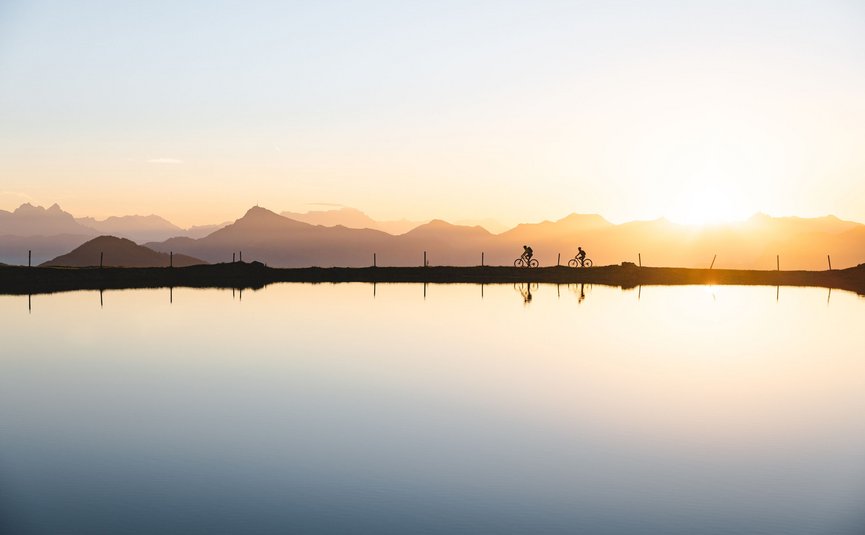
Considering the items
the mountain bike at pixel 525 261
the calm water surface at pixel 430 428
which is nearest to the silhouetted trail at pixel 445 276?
the mountain bike at pixel 525 261

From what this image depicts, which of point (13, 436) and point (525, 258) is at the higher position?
point (525, 258)

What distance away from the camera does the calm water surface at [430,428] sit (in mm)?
13977

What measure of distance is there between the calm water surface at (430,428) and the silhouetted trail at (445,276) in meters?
35.0

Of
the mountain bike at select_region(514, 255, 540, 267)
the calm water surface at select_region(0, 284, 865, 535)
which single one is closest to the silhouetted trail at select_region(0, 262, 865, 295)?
the mountain bike at select_region(514, 255, 540, 267)

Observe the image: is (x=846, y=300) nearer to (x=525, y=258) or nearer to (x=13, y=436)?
(x=525, y=258)

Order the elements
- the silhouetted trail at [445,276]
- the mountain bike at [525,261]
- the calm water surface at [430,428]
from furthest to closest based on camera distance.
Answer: the mountain bike at [525,261]
the silhouetted trail at [445,276]
the calm water surface at [430,428]

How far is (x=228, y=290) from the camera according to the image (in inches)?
2813

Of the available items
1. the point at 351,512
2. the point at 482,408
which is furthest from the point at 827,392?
the point at 351,512

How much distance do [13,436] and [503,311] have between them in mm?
35986

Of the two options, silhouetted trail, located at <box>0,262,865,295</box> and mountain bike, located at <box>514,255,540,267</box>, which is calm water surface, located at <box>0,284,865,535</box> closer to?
silhouetted trail, located at <box>0,262,865,295</box>

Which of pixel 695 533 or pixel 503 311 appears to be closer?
pixel 695 533

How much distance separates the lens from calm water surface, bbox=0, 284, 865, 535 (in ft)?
45.9

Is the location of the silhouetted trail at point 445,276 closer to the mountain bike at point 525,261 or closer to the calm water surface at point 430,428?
the mountain bike at point 525,261

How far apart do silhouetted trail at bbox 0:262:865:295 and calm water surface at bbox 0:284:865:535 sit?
3499 centimetres
